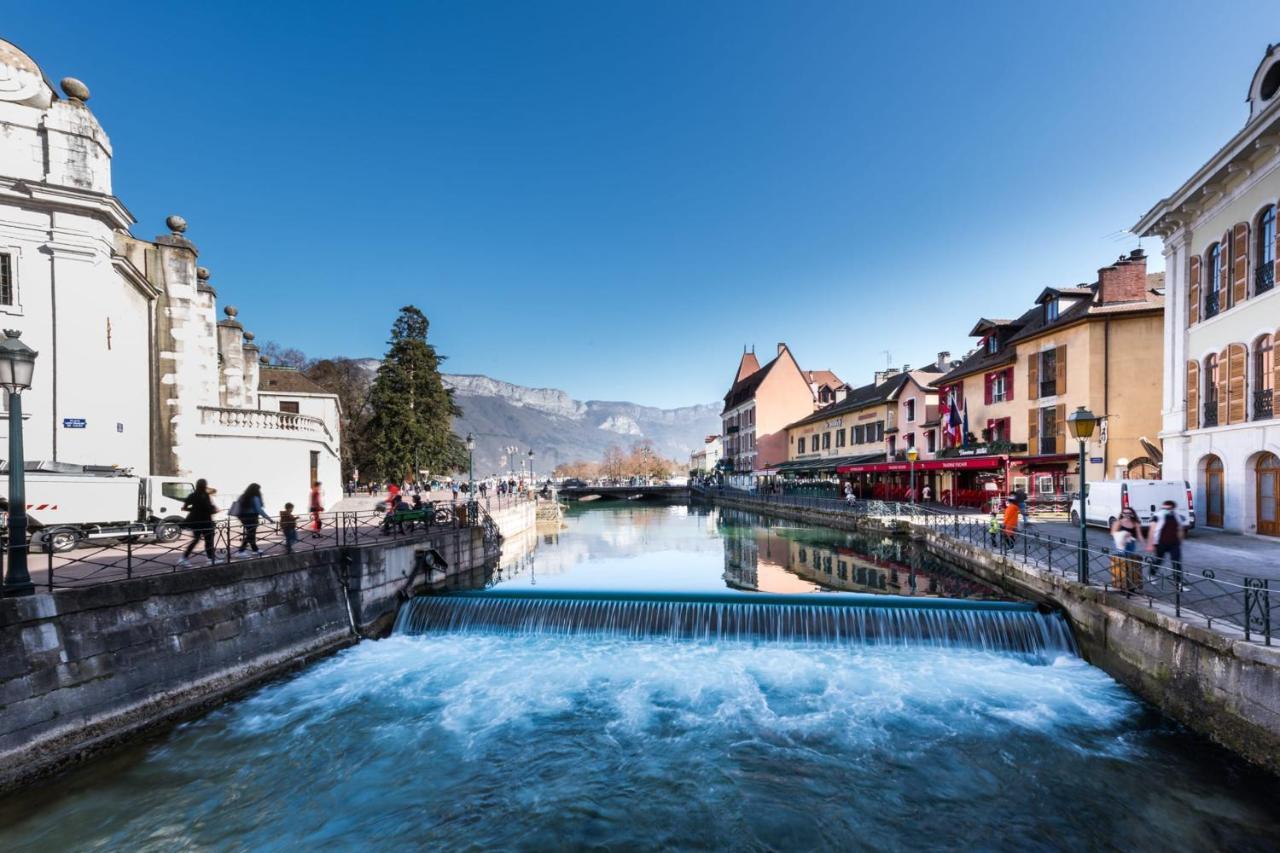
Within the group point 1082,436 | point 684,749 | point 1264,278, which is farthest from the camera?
point 1264,278

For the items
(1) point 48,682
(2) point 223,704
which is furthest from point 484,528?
(1) point 48,682

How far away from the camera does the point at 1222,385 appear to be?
17750mm

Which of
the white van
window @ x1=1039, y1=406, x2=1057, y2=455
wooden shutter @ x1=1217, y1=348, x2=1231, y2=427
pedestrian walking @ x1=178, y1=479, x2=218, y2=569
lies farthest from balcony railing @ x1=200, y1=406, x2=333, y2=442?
window @ x1=1039, y1=406, x2=1057, y2=455

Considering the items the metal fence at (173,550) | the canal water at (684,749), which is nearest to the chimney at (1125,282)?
the canal water at (684,749)

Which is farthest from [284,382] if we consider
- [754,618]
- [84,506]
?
[754,618]

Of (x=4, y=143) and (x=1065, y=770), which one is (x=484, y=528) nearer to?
(x=4, y=143)

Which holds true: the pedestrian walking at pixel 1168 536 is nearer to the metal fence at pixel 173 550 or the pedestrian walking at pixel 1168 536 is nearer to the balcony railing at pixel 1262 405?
the balcony railing at pixel 1262 405

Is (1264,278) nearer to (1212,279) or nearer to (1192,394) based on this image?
(1212,279)

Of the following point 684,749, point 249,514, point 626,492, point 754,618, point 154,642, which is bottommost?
point 626,492

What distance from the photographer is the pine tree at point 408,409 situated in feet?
140

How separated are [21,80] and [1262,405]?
1501 inches

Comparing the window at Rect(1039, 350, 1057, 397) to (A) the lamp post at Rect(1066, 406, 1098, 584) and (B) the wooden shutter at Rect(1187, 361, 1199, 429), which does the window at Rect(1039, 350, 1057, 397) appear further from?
(A) the lamp post at Rect(1066, 406, 1098, 584)

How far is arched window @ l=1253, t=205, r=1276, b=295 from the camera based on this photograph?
15.9 meters

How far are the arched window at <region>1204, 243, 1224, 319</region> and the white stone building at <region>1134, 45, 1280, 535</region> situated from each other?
3cm
